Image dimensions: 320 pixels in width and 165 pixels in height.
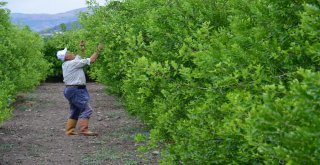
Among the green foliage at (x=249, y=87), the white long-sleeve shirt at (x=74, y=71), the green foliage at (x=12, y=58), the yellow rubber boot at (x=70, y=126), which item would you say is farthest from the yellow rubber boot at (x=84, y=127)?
the green foliage at (x=249, y=87)

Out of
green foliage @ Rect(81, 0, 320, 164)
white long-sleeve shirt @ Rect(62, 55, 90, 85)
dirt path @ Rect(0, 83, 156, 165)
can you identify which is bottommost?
dirt path @ Rect(0, 83, 156, 165)

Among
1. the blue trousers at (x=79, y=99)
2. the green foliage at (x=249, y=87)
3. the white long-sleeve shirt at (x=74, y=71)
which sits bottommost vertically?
the blue trousers at (x=79, y=99)

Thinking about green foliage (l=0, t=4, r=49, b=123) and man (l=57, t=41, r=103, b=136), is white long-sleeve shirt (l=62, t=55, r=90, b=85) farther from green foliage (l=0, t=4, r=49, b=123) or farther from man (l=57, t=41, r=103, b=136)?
green foliage (l=0, t=4, r=49, b=123)

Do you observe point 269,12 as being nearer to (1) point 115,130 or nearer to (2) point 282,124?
(2) point 282,124

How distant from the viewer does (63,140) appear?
12445 mm

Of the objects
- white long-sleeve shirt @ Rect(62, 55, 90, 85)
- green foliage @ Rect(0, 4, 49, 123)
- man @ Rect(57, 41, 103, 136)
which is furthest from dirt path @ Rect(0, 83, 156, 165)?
white long-sleeve shirt @ Rect(62, 55, 90, 85)

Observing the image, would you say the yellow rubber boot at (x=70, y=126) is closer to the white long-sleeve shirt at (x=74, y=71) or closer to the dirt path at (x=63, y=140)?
the dirt path at (x=63, y=140)

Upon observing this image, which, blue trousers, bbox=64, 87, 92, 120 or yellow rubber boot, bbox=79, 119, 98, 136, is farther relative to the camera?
yellow rubber boot, bbox=79, 119, 98, 136

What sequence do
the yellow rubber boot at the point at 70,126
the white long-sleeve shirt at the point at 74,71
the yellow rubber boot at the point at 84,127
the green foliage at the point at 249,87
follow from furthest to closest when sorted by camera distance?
the yellow rubber boot at the point at 70,126
the yellow rubber boot at the point at 84,127
the white long-sleeve shirt at the point at 74,71
the green foliage at the point at 249,87

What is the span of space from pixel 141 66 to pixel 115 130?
7995mm

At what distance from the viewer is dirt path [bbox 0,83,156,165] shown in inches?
404

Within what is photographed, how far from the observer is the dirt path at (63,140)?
33.7ft

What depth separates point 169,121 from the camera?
6.73 m

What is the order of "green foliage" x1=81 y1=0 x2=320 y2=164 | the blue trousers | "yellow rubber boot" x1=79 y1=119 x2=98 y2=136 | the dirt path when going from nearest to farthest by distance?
"green foliage" x1=81 y1=0 x2=320 y2=164, the dirt path, the blue trousers, "yellow rubber boot" x1=79 y1=119 x2=98 y2=136
